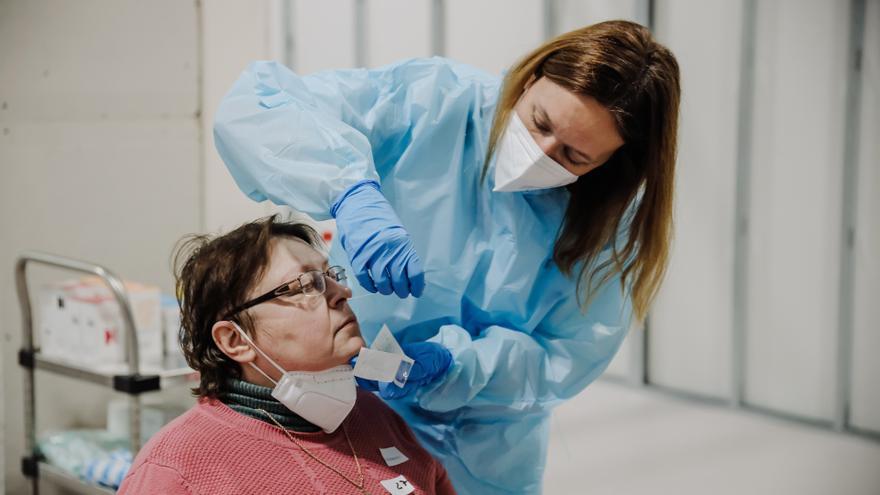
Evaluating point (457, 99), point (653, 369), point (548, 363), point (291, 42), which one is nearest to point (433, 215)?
point (457, 99)

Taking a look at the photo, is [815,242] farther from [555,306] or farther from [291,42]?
[291,42]

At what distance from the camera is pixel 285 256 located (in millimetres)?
1317

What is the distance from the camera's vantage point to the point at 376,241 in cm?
115

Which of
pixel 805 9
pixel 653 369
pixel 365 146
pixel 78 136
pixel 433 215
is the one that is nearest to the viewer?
pixel 365 146

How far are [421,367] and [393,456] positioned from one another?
15 cm

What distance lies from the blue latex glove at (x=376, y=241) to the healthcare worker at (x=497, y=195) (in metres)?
0.02

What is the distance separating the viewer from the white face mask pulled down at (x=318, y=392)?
4.15 ft

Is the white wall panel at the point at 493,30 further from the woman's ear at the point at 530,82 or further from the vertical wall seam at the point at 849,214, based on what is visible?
the woman's ear at the point at 530,82

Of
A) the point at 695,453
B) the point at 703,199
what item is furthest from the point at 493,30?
the point at 695,453

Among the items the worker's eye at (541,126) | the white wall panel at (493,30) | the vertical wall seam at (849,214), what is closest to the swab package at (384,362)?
the worker's eye at (541,126)

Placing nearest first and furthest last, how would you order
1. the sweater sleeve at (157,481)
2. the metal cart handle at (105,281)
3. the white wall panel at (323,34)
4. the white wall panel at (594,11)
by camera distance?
1. the sweater sleeve at (157,481)
2. the metal cart handle at (105,281)
3. the white wall panel at (594,11)
4. the white wall panel at (323,34)

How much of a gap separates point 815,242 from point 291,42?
8.55ft

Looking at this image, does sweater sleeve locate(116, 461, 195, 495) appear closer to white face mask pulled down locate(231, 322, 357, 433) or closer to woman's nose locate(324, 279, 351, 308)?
white face mask pulled down locate(231, 322, 357, 433)

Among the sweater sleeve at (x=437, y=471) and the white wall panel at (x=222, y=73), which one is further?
the white wall panel at (x=222, y=73)
